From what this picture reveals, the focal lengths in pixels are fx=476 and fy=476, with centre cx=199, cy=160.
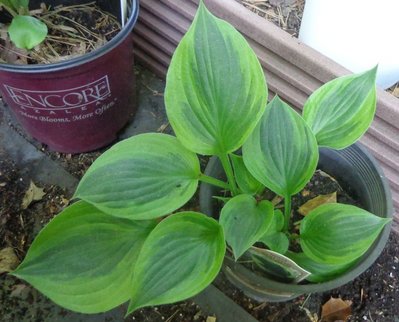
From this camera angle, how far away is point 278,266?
2.52 feet

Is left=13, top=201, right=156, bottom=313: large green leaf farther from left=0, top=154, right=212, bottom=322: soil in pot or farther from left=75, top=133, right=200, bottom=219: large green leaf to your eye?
left=0, top=154, right=212, bottom=322: soil in pot

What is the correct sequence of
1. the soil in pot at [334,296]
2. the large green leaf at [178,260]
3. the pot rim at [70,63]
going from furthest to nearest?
the soil in pot at [334,296] < the pot rim at [70,63] < the large green leaf at [178,260]

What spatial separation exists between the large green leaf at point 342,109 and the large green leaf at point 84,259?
14.1 inches

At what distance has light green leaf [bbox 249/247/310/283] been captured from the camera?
2.39 ft

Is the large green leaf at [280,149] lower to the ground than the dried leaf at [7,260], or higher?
higher

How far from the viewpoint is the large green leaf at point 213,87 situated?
70cm

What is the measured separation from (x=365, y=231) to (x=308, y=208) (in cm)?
30

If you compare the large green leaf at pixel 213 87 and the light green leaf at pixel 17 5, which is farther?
the light green leaf at pixel 17 5

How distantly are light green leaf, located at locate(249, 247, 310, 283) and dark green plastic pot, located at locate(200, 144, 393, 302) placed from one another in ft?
0.06

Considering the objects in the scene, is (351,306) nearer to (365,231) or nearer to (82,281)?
(365,231)

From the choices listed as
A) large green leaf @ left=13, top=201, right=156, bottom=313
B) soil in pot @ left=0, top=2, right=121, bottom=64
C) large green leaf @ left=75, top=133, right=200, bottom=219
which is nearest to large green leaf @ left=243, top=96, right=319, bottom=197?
large green leaf @ left=75, top=133, right=200, bottom=219

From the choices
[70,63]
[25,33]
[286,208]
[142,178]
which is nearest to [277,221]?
[286,208]

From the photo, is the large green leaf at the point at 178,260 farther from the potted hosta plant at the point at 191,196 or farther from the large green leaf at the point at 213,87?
the large green leaf at the point at 213,87

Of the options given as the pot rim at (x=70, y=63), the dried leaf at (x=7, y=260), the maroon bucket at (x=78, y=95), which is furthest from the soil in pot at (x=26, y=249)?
the pot rim at (x=70, y=63)
